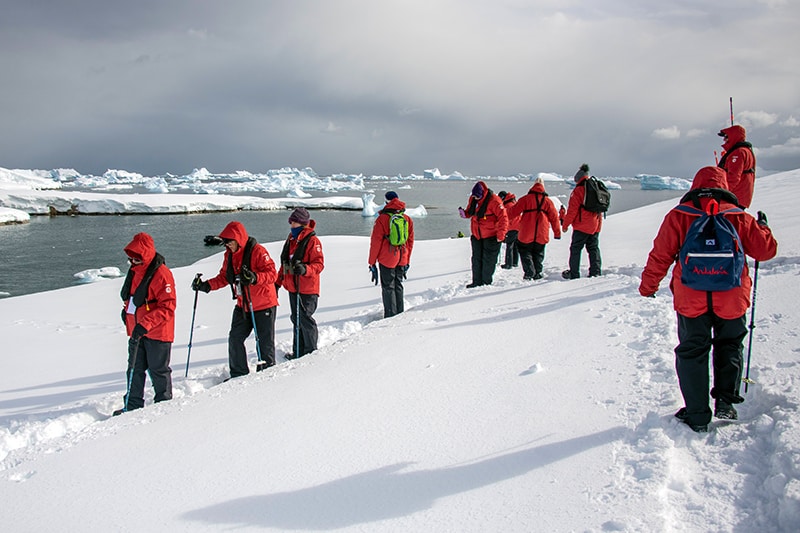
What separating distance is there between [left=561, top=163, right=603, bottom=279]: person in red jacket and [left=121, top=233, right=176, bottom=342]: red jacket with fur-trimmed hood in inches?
189

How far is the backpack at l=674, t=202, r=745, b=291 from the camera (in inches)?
96.3

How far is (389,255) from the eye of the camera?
636 cm

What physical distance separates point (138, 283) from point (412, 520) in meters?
3.33

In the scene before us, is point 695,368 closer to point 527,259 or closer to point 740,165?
point 740,165

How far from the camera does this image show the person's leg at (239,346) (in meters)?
4.84

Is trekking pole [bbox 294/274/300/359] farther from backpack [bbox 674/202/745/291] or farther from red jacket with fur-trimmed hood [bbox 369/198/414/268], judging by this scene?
backpack [bbox 674/202/745/291]

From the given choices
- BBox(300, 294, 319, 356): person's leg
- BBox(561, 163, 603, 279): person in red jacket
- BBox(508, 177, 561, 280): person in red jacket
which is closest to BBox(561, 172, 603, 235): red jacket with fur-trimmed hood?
BBox(561, 163, 603, 279): person in red jacket

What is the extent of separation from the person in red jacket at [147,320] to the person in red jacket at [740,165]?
5529 millimetres

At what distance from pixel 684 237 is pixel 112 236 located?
38888 mm

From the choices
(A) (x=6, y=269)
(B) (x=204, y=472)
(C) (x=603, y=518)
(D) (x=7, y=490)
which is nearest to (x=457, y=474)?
(C) (x=603, y=518)

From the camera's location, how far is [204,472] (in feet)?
8.54

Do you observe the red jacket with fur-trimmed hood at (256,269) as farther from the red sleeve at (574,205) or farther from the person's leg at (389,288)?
the red sleeve at (574,205)

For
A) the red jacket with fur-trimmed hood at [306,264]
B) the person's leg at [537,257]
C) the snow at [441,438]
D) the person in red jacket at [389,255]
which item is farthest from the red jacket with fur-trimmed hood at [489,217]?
the red jacket with fur-trimmed hood at [306,264]

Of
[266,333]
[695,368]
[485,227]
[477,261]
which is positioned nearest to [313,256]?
[266,333]
